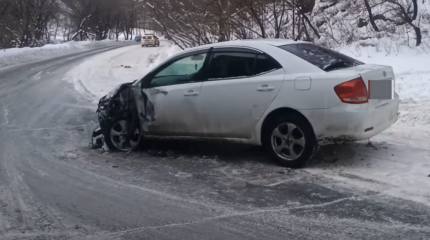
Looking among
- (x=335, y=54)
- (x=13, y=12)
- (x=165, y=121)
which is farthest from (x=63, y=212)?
(x=13, y=12)

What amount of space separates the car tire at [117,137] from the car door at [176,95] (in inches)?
13.6

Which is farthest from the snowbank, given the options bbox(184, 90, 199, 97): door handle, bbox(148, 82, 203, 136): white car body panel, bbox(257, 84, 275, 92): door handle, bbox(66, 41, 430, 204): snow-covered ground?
bbox(257, 84, 275, 92): door handle

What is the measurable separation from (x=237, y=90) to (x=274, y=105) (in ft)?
1.73

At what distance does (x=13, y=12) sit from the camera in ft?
145

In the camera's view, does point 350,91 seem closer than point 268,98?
Yes

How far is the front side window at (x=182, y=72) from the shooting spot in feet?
22.9

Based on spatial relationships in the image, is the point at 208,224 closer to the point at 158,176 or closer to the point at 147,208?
the point at 147,208

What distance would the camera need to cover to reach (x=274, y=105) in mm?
6234

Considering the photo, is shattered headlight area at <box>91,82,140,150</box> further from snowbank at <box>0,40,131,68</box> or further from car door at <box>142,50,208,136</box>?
snowbank at <box>0,40,131,68</box>

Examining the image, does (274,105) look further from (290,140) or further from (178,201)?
(178,201)

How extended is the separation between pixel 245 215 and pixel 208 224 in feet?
1.24

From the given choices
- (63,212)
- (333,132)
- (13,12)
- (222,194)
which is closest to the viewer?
(63,212)

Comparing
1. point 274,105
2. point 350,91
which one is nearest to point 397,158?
point 350,91

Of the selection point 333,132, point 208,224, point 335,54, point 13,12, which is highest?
point 13,12
